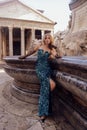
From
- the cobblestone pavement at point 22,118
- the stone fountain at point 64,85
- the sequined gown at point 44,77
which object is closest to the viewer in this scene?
the stone fountain at point 64,85

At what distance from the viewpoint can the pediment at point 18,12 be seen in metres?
22.0

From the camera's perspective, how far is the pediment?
22.0m

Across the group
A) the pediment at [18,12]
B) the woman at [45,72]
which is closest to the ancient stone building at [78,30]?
the woman at [45,72]

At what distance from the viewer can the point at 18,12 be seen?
904 inches

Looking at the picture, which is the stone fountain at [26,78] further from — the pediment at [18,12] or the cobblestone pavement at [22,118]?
the pediment at [18,12]

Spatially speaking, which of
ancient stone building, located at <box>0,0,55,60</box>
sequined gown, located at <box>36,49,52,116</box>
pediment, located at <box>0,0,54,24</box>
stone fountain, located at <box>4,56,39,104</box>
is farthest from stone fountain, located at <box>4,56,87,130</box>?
pediment, located at <box>0,0,54,24</box>

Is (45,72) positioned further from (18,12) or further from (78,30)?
(18,12)

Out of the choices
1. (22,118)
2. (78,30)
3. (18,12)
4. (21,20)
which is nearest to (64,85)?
(22,118)

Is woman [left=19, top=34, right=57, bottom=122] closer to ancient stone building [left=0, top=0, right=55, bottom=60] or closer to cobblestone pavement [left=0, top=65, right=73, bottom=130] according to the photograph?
cobblestone pavement [left=0, top=65, right=73, bottom=130]

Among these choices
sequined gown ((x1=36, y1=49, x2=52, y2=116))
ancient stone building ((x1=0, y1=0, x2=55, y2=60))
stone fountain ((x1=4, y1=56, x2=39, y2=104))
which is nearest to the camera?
sequined gown ((x1=36, y1=49, x2=52, y2=116))

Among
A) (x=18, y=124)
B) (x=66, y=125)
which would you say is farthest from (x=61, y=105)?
(x=18, y=124)

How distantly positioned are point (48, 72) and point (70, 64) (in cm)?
65

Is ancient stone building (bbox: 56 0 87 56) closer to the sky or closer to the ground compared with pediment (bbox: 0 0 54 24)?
closer to the ground

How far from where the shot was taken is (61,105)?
7.86 ft
